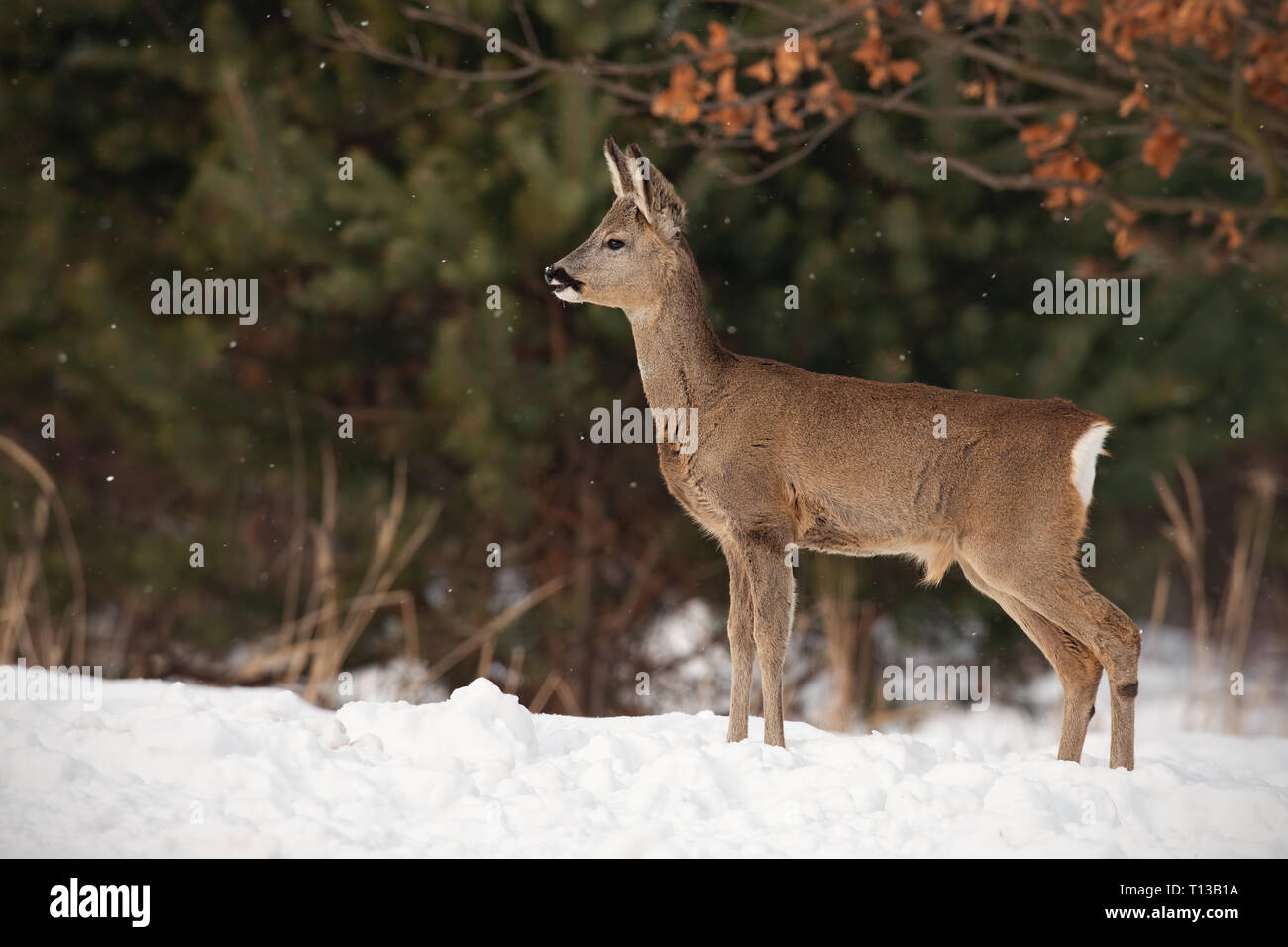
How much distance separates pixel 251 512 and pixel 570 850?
26.7ft

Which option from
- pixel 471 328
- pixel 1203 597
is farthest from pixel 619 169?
pixel 1203 597

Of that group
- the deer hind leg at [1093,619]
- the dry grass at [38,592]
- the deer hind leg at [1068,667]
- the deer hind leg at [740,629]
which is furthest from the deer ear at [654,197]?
the dry grass at [38,592]

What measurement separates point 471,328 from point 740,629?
393 centimetres

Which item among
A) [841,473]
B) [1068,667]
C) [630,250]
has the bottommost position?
[1068,667]

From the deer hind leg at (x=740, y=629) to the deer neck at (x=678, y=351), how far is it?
68 centimetres

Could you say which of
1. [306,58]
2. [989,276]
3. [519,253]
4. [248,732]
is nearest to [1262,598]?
[989,276]

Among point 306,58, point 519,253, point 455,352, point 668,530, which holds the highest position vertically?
point 306,58

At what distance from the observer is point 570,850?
4.25m

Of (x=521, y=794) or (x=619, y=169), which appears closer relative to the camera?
(x=521, y=794)

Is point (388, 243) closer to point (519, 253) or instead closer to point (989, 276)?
point (519, 253)

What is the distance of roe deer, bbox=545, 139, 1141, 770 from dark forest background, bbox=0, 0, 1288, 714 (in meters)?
2.60

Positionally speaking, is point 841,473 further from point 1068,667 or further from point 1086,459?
point 1068,667

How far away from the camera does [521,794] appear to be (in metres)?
4.77

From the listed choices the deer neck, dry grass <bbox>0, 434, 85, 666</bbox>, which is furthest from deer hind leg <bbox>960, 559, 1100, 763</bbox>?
dry grass <bbox>0, 434, 85, 666</bbox>
